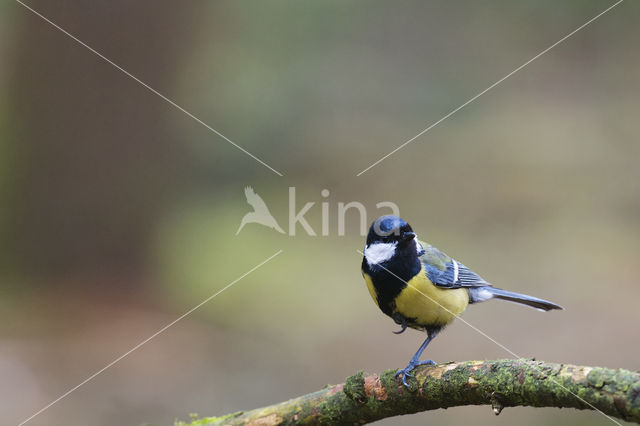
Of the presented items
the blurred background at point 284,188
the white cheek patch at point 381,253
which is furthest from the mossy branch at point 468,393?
the blurred background at point 284,188

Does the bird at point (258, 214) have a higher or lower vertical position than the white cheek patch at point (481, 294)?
higher

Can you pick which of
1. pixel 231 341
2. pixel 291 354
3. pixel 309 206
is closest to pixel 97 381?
pixel 231 341

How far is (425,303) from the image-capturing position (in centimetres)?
312

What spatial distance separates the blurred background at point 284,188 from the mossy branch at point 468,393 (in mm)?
3058

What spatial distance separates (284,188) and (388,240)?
25.6 ft

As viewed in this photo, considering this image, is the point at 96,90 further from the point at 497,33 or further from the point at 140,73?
the point at 497,33

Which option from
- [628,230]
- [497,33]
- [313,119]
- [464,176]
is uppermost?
[497,33]

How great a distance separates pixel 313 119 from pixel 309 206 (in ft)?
7.02

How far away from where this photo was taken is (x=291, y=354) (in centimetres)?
698

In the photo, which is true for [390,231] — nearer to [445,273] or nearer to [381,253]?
[381,253]

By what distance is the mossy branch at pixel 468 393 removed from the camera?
1.89 m

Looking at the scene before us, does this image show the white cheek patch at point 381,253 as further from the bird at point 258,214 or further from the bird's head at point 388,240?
the bird at point 258,214
